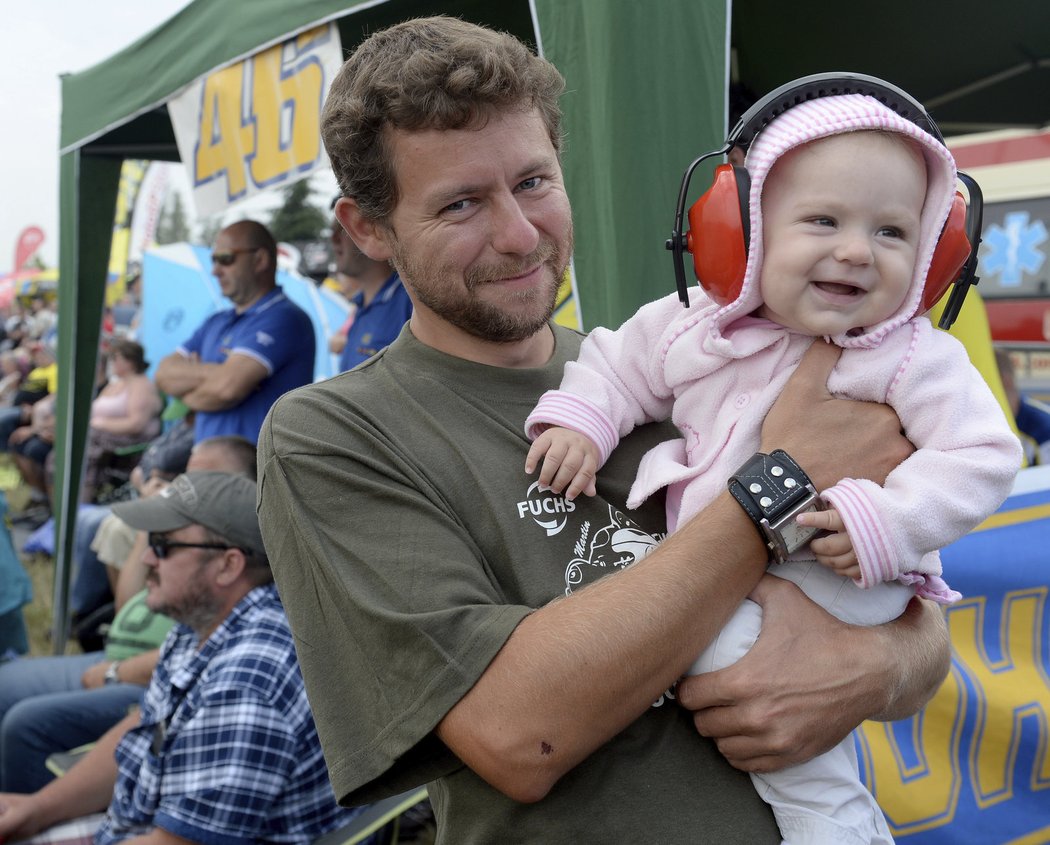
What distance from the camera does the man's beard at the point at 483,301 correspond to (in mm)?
1655

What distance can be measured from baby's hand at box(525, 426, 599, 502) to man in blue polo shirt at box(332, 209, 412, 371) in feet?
9.89

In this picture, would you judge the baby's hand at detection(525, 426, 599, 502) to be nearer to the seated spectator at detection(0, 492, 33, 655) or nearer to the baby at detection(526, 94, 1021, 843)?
the baby at detection(526, 94, 1021, 843)

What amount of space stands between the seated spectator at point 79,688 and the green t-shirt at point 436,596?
9.59 feet

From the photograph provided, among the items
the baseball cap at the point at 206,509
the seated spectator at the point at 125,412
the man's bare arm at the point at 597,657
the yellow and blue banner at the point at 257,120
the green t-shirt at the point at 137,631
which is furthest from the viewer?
the seated spectator at the point at 125,412

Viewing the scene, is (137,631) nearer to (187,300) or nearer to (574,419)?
(574,419)

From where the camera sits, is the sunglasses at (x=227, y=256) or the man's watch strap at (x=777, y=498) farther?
the sunglasses at (x=227, y=256)

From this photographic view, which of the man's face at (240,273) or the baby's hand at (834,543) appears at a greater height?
the baby's hand at (834,543)

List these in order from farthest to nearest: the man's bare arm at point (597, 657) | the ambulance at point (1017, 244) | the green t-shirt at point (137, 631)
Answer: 1. the ambulance at point (1017, 244)
2. the green t-shirt at point (137, 631)
3. the man's bare arm at point (597, 657)

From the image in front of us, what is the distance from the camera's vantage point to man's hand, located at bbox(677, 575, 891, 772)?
1.38m

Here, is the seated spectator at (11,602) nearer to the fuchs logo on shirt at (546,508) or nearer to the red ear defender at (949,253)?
the fuchs logo on shirt at (546,508)

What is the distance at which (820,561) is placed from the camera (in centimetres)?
144

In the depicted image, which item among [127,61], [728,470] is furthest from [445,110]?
[127,61]

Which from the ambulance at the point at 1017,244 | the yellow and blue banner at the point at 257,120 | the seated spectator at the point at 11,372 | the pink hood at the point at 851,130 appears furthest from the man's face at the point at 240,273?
the seated spectator at the point at 11,372

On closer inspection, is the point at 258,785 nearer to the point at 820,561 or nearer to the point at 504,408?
the point at 504,408
